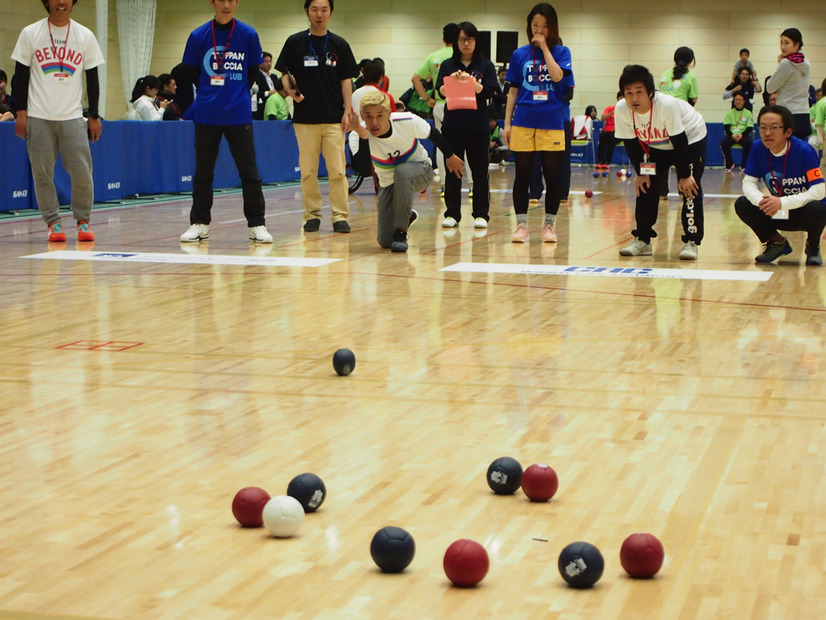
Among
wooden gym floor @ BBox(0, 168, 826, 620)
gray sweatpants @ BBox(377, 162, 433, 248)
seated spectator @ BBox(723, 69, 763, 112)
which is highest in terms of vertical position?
seated spectator @ BBox(723, 69, 763, 112)

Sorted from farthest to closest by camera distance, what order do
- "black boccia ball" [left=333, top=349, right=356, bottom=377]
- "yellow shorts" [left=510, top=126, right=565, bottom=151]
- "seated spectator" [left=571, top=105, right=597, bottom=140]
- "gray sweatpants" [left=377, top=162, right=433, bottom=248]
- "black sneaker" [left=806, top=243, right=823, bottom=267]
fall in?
"seated spectator" [left=571, top=105, right=597, bottom=140]
"yellow shorts" [left=510, top=126, right=565, bottom=151]
"gray sweatpants" [left=377, top=162, right=433, bottom=248]
"black sneaker" [left=806, top=243, right=823, bottom=267]
"black boccia ball" [left=333, top=349, right=356, bottom=377]

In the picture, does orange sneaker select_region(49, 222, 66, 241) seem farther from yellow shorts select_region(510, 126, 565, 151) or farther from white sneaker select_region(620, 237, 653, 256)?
white sneaker select_region(620, 237, 653, 256)

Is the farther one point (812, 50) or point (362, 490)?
point (812, 50)

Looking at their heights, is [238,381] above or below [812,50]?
below

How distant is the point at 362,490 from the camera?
9.59ft

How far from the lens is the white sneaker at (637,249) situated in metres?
7.88

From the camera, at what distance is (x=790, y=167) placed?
7.28 metres

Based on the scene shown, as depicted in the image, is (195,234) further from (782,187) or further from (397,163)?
(782,187)

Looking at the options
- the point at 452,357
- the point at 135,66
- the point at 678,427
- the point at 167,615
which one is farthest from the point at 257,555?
the point at 135,66

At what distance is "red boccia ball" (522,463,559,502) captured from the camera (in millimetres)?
2832

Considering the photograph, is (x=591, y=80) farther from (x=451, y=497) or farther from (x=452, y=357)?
(x=451, y=497)

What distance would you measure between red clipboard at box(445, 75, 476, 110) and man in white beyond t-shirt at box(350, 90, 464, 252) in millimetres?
958

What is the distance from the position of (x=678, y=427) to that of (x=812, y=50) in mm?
24911

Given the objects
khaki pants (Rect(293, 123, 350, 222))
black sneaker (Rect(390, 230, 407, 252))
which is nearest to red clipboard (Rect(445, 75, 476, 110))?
khaki pants (Rect(293, 123, 350, 222))
